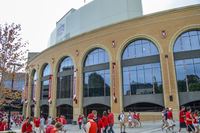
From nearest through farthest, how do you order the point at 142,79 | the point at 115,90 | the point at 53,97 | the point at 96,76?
the point at 142,79, the point at 115,90, the point at 96,76, the point at 53,97

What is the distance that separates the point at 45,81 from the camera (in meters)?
43.0

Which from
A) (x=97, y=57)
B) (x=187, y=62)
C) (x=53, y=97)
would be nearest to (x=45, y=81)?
(x=53, y=97)

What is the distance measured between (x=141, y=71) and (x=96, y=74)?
7.49m

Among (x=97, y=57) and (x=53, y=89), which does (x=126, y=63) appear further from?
(x=53, y=89)

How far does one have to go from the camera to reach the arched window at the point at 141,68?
2805 cm

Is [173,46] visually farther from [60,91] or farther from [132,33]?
[60,91]

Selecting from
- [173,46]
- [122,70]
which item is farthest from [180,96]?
[122,70]

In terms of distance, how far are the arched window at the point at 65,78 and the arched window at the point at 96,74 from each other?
3.37 meters

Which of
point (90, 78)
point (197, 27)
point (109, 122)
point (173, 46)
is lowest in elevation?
point (109, 122)

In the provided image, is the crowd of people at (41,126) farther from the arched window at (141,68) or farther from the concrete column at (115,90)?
the arched window at (141,68)

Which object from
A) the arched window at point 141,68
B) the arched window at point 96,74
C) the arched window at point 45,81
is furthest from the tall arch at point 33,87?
the arched window at point 141,68

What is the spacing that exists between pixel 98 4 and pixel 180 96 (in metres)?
21.6

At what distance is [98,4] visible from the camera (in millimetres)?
37906

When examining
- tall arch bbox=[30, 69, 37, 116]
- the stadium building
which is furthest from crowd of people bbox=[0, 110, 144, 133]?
tall arch bbox=[30, 69, 37, 116]
